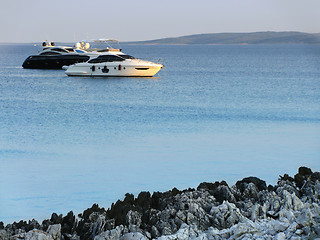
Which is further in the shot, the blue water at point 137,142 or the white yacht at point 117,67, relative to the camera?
the white yacht at point 117,67

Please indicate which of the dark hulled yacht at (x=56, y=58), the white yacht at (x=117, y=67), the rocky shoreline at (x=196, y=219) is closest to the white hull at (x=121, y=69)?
the white yacht at (x=117, y=67)

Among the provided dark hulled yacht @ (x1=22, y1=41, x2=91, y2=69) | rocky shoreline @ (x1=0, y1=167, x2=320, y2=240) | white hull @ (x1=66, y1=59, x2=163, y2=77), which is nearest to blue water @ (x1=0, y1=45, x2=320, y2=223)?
rocky shoreline @ (x1=0, y1=167, x2=320, y2=240)

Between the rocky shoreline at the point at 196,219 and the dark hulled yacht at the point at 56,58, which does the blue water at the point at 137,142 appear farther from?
the dark hulled yacht at the point at 56,58

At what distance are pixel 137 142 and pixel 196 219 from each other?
7.81m

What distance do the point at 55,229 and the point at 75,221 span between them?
1.37 ft

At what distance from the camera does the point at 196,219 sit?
5.66m

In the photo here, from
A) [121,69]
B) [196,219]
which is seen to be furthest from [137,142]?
[121,69]

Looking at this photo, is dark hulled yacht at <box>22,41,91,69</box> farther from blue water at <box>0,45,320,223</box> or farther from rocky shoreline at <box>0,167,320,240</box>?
rocky shoreline at <box>0,167,320,240</box>

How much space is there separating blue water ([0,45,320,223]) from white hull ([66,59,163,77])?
19.8 ft

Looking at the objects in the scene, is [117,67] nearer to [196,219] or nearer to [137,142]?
[137,142]

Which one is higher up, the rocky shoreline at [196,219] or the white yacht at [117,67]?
the rocky shoreline at [196,219]

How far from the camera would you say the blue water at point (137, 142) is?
9.20 m

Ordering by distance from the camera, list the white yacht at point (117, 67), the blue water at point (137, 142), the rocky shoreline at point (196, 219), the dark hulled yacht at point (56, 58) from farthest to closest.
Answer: the dark hulled yacht at point (56, 58)
the white yacht at point (117, 67)
the blue water at point (137, 142)
the rocky shoreline at point (196, 219)

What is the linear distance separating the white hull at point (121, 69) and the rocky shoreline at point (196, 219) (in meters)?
26.5
